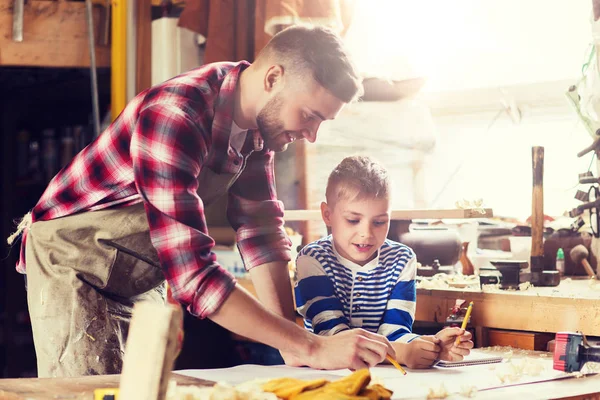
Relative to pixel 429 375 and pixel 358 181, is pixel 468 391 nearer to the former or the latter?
pixel 429 375

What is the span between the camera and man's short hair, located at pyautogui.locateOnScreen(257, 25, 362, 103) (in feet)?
4.09

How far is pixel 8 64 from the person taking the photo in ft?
7.23

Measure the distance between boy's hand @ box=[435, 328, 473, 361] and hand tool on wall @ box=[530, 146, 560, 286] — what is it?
1.24 feet

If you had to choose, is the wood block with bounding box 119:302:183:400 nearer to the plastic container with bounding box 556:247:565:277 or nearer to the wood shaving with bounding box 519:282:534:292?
the wood shaving with bounding box 519:282:534:292

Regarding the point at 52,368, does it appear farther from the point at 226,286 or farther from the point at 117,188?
the point at 226,286

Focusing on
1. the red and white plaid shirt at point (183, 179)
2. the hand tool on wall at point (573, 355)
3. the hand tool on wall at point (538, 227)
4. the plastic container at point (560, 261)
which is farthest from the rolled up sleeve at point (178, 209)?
the plastic container at point (560, 261)

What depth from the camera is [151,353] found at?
801mm

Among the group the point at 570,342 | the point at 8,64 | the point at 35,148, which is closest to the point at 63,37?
the point at 8,64

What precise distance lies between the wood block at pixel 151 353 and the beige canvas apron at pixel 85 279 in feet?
1.80

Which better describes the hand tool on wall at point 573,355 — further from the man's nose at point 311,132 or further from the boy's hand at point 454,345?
the man's nose at point 311,132

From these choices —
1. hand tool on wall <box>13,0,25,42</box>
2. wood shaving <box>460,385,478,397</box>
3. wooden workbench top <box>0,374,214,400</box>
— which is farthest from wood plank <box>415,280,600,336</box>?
hand tool on wall <box>13,0,25,42</box>

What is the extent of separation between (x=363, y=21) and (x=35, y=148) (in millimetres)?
1163

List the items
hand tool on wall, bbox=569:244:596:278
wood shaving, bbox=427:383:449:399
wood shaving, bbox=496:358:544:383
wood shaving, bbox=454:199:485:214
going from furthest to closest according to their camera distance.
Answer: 1. hand tool on wall, bbox=569:244:596:278
2. wood shaving, bbox=454:199:485:214
3. wood shaving, bbox=496:358:544:383
4. wood shaving, bbox=427:383:449:399

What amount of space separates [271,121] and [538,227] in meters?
0.71
